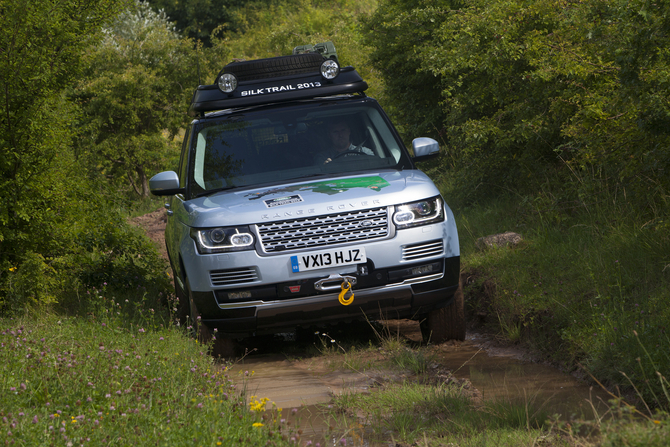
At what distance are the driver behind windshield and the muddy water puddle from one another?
1593mm

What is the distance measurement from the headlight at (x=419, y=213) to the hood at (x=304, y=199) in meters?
0.05

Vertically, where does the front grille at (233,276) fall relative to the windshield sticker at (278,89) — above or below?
below

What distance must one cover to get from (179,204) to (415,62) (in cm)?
865

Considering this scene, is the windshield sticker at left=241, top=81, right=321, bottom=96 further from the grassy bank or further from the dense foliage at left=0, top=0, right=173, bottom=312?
the grassy bank

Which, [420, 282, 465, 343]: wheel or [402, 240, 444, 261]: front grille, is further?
[420, 282, 465, 343]: wheel

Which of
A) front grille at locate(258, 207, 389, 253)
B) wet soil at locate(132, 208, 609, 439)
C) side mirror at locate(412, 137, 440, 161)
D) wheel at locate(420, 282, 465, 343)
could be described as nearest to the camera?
wet soil at locate(132, 208, 609, 439)

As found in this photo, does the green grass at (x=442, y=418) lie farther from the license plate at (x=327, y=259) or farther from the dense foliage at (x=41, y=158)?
the dense foliage at (x=41, y=158)

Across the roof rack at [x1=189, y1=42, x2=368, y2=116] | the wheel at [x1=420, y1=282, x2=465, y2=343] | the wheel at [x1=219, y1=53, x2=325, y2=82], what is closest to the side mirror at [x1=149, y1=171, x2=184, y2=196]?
the roof rack at [x1=189, y1=42, x2=368, y2=116]

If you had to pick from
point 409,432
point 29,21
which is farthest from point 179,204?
point 409,432

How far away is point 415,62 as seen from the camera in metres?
13.6

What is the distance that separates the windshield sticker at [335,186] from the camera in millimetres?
5238

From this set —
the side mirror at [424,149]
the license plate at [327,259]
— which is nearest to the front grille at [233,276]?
the license plate at [327,259]

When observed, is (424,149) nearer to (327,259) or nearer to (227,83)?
(327,259)

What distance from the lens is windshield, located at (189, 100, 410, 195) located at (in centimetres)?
589
